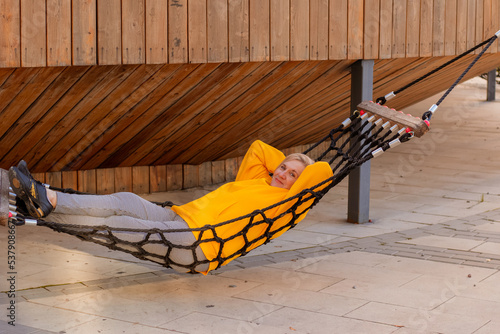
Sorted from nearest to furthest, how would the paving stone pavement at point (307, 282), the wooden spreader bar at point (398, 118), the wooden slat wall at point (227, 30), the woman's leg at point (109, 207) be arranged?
the woman's leg at point (109, 207), the paving stone pavement at point (307, 282), the wooden slat wall at point (227, 30), the wooden spreader bar at point (398, 118)

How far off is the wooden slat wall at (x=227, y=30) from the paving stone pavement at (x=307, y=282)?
1.28m

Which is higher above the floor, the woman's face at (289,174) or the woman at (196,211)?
the woman's face at (289,174)

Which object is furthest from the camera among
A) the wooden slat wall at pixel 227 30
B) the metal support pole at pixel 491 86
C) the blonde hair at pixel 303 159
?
the metal support pole at pixel 491 86

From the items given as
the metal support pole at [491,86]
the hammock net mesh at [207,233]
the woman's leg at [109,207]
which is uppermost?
the metal support pole at [491,86]

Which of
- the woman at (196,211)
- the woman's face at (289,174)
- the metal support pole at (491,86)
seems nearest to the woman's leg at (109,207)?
the woman at (196,211)

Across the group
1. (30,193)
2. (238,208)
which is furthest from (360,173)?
(30,193)

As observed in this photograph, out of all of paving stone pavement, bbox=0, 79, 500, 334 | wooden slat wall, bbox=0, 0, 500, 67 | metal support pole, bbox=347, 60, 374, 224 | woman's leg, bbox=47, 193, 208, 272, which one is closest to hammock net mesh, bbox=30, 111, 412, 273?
woman's leg, bbox=47, 193, 208, 272

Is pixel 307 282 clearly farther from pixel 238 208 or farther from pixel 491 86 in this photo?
pixel 491 86

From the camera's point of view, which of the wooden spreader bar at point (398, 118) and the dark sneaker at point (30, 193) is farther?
the wooden spreader bar at point (398, 118)

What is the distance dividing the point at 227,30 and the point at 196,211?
1.41 meters

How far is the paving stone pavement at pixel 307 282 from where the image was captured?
3561 mm

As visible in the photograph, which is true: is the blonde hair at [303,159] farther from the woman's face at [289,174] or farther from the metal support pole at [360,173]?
the metal support pole at [360,173]

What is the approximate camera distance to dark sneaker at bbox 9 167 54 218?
3.13 meters

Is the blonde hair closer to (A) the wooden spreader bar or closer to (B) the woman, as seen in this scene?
(B) the woman
